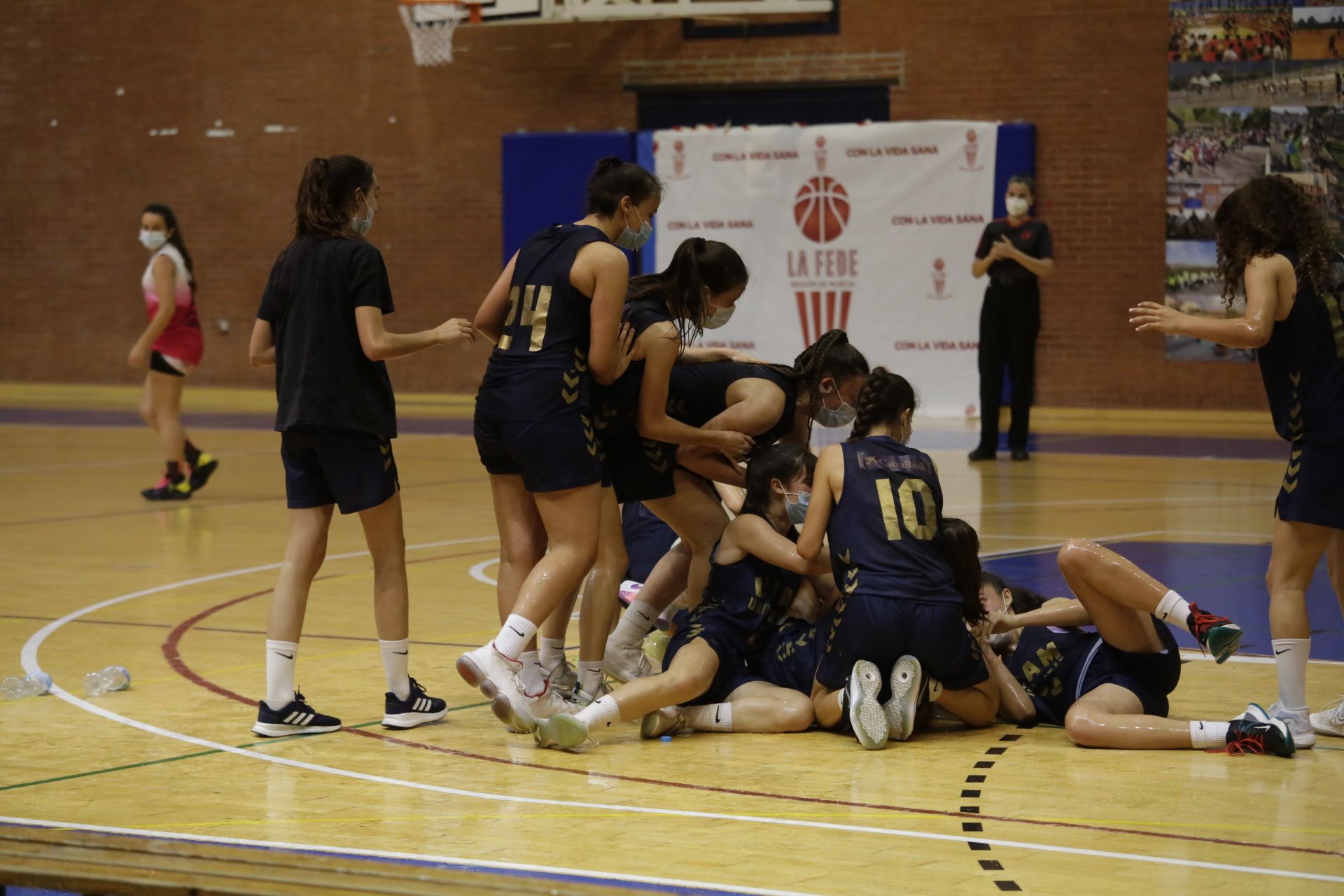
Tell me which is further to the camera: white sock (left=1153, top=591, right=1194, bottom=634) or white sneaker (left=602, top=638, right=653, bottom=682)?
white sneaker (left=602, top=638, right=653, bottom=682)

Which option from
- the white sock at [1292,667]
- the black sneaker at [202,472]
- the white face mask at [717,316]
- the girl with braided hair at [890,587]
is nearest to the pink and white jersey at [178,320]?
the black sneaker at [202,472]

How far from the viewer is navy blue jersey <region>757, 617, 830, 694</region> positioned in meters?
5.29

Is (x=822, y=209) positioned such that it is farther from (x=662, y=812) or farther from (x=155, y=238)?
(x=662, y=812)

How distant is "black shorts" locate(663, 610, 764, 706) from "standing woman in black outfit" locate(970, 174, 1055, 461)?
789 cm

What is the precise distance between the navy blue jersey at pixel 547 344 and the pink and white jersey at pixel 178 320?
6.31 meters

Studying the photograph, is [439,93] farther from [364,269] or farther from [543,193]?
[364,269]

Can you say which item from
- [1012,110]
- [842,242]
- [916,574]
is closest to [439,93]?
[842,242]

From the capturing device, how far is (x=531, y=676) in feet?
17.3

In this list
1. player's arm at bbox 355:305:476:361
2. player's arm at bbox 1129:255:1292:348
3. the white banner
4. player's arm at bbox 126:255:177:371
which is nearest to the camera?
player's arm at bbox 1129:255:1292:348

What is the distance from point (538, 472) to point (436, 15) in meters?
12.7

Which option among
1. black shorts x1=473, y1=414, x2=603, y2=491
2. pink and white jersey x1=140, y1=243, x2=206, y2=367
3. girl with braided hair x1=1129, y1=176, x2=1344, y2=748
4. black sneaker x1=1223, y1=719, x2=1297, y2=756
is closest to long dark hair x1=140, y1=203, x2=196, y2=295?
pink and white jersey x1=140, y1=243, x2=206, y2=367

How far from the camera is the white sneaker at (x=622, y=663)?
589 cm

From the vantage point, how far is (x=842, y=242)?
16156 millimetres

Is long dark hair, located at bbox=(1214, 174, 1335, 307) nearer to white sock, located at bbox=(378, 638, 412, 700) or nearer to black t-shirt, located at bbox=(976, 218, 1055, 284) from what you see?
white sock, located at bbox=(378, 638, 412, 700)
